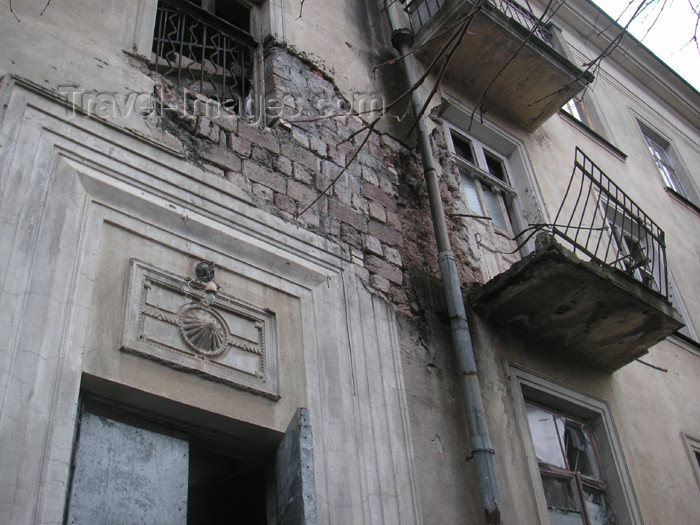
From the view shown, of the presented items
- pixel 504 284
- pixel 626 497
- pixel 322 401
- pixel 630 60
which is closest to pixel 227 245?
pixel 322 401

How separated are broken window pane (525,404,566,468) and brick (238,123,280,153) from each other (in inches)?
106

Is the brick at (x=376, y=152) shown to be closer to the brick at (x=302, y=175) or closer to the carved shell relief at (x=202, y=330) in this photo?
the brick at (x=302, y=175)

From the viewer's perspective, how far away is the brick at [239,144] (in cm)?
498

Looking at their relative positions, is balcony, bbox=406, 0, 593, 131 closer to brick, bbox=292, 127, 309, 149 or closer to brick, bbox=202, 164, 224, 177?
brick, bbox=292, 127, 309, 149

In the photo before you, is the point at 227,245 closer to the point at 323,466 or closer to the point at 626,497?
the point at 323,466

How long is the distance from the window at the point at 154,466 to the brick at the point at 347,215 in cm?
182

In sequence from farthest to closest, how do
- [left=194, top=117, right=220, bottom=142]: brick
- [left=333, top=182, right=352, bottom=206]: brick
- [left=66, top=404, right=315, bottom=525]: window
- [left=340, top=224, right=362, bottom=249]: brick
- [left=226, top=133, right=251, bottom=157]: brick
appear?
[left=333, top=182, right=352, bottom=206]: brick < [left=340, top=224, right=362, bottom=249]: brick < [left=226, top=133, right=251, bottom=157]: brick < [left=194, top=117, right=220, bottom=142]: brick < [left=66, top=404, right=315, bottom=525]: window

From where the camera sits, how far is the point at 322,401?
14.1 feet

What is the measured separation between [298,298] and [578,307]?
7.77 ft

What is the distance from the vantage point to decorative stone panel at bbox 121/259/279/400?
379 centimetres

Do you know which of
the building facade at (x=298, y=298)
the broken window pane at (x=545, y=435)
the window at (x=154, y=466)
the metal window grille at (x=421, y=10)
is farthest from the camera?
the metal window grille at (x=421, y=10)

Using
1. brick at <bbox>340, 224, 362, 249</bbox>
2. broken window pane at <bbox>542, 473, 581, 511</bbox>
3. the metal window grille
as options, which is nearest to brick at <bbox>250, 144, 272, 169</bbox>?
brick at <bbox>340, 224, 362, 249</bbox>

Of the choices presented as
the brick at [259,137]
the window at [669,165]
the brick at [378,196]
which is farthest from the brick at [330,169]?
the window at [669,165]

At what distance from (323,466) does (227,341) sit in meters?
0.83
